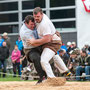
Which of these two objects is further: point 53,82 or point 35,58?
point 35,58

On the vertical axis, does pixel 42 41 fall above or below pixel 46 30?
below

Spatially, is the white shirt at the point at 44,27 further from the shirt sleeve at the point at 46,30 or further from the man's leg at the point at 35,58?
the man's leg at the point at 35,58

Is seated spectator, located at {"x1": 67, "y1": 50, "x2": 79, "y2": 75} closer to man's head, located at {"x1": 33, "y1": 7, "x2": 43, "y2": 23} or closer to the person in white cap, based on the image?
the person in white cap

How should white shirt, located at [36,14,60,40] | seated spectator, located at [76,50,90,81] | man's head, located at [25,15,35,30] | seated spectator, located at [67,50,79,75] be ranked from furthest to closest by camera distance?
seated spectator, located at [67,50,79,75] → seated spectator, located at [76,50,90,81] → man's head, located at [25,15,35,30] → white shirt, located at [36,14,60,40]

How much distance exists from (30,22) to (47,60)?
107 cm

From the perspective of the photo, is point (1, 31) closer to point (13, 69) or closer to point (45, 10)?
point (45, 10)

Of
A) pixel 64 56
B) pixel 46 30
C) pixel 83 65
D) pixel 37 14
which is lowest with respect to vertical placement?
pixel 83 65

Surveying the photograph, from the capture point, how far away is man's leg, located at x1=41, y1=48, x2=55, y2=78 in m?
9.26

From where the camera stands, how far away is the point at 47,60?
9312mm

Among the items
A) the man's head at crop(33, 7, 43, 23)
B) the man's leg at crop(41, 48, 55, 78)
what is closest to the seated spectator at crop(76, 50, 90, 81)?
the man's leg at crop(41, 48, 55, 78)

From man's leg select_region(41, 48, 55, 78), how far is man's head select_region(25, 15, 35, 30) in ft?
2.29

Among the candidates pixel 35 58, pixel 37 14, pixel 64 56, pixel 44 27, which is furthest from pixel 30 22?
pixel 64 56

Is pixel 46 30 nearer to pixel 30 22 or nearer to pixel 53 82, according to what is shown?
pixel 30 22

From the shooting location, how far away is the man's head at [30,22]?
31.0 ft
